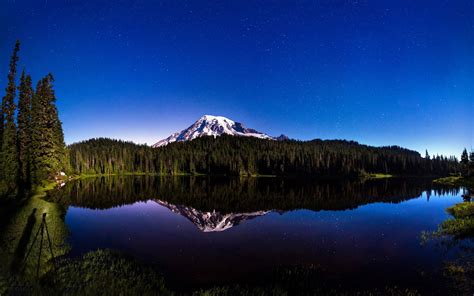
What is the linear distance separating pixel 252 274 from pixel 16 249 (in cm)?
1600

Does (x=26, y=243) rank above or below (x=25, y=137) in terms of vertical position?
below

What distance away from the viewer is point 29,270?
16.7 metres

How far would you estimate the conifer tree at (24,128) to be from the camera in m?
60.6

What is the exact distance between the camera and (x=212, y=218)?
1586 inches

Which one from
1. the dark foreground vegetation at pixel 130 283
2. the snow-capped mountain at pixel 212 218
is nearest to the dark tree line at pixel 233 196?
the snow-capped mountain at pixel 212 218

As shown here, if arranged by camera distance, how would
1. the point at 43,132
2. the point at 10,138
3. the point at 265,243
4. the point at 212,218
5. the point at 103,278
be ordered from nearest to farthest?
the point at 103,278
the point at 265,243
the point at 212,218
the point at 10,138
the point at 43,132

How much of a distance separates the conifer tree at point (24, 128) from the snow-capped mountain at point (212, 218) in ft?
110

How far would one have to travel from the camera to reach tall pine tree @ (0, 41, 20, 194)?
182 feet

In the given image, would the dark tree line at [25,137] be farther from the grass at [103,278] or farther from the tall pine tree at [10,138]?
the grass at [103,278]

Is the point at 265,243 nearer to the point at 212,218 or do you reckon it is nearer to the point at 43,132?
the point at 212,218

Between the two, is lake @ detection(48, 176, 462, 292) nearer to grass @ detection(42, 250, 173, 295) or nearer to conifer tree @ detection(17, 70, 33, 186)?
grass @ detection(42, 250, 173, 295)

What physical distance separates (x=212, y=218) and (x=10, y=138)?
1843 inches

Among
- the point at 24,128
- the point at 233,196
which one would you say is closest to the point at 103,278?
the point at 233,196

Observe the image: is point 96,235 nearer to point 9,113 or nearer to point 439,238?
point 439,238
